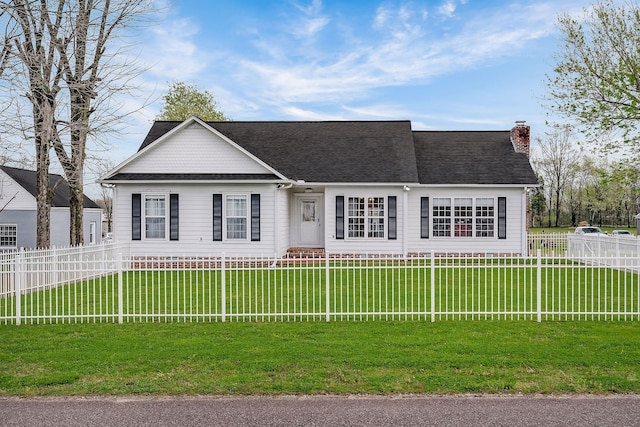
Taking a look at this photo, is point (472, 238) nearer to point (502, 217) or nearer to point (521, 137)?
point (502, 217)

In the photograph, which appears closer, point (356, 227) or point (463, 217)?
point (356, 227)

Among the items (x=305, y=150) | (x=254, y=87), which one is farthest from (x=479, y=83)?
(x=254, y=87)

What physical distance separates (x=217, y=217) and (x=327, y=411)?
15.6 m

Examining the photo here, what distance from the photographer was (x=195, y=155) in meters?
20.8

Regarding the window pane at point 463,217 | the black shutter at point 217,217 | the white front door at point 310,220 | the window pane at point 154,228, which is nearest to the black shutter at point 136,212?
the window pane at point 154,228

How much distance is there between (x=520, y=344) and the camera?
324 inches

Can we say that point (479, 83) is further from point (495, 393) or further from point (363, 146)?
point (495, 393)

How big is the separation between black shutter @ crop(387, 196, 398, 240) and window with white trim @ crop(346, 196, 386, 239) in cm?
26

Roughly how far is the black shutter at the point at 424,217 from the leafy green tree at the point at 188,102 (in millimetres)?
29734

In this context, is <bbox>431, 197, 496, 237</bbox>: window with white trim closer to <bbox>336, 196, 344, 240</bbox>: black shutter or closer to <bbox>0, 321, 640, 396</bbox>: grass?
<bbox>336, 196, 344, 240</bbox>: black shutter

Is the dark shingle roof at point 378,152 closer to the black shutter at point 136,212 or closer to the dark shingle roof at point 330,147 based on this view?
the dark shingle roof at point 330,147

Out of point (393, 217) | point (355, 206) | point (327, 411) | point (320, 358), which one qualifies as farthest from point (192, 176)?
point (327, 411)

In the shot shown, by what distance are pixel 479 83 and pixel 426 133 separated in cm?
472

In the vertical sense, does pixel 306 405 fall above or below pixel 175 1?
below
